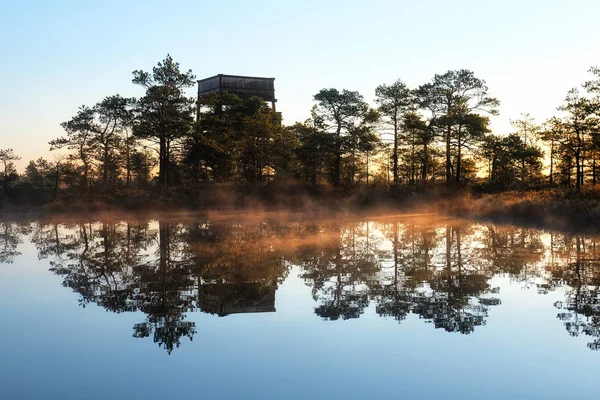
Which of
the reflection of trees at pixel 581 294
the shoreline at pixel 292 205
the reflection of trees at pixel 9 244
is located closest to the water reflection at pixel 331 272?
the reflection of trees at pixel 581 294

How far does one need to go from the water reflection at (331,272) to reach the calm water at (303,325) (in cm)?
6

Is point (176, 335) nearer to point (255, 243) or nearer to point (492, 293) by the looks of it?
point (492, 293)

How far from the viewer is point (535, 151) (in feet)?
193

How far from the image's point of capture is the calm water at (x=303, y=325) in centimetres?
551

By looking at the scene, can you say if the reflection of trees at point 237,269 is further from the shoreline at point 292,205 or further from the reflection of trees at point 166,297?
the shoreline at point 292,205

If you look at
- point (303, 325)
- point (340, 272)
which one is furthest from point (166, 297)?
point (340, 272)

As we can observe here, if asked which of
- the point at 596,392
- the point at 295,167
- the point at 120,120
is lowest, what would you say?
the point at 596,392

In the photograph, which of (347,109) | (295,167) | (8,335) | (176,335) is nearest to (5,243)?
(8,335)

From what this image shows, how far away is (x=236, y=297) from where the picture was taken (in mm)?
9648

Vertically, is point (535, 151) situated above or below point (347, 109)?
below

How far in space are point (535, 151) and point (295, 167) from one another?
1134 inches

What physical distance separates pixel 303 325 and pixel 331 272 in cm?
461

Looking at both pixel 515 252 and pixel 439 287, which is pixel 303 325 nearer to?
pixel 439 287

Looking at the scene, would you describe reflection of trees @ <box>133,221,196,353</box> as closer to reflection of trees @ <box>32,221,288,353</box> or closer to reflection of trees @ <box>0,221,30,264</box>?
reflection of trees @ <box>32,221,288,353</box>
